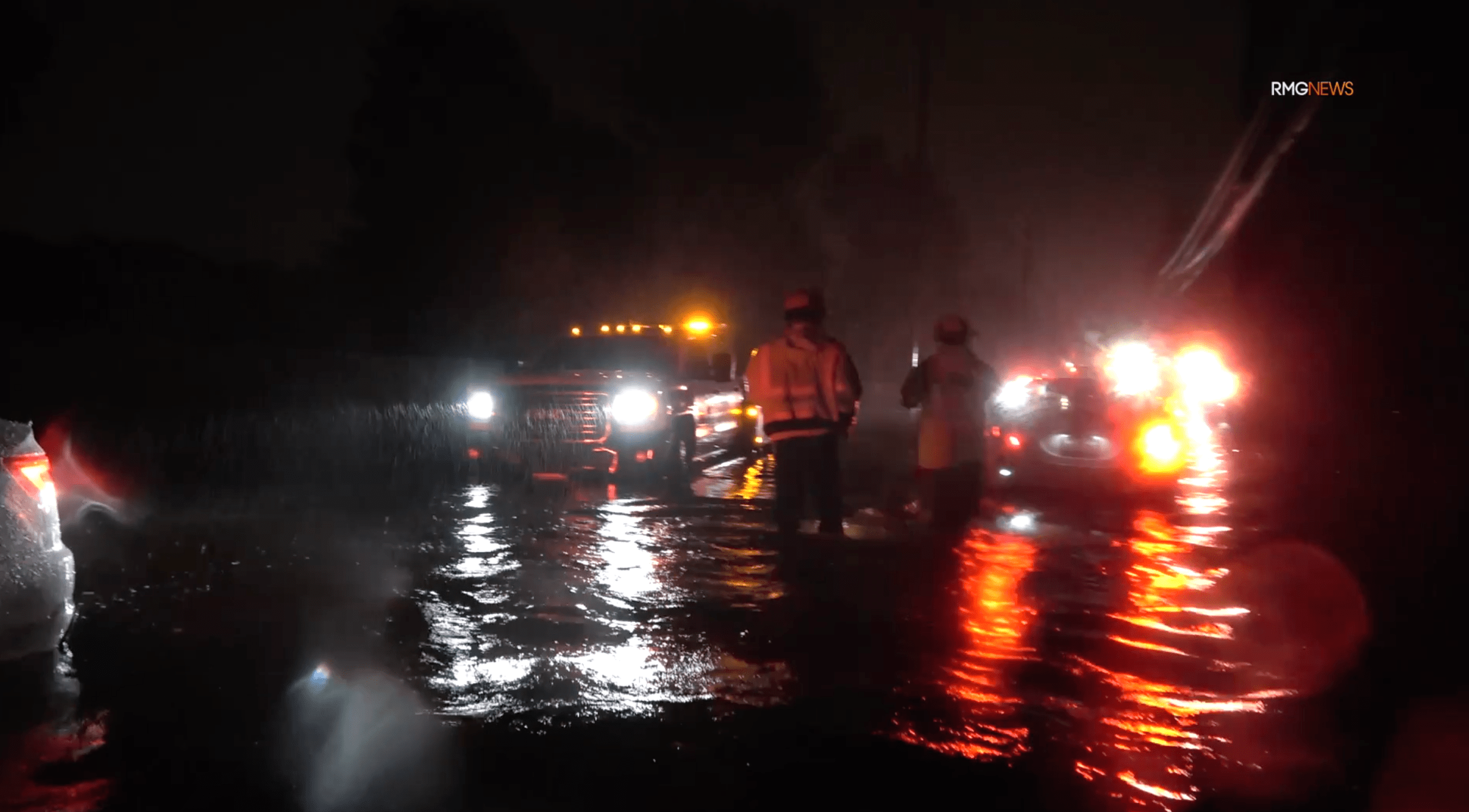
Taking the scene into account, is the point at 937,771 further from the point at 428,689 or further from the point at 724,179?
the point at 724,179

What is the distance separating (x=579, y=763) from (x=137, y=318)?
2496 centimetres

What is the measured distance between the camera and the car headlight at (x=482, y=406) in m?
12.7

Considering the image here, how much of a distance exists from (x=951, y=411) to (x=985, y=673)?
9.39 feet

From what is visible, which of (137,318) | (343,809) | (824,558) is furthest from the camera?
(137,318)

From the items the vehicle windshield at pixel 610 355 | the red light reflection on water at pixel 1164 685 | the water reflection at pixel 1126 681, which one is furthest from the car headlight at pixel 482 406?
the red light reflection on water at pixel 1164 685

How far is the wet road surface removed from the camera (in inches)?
151

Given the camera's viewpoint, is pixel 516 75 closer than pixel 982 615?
No

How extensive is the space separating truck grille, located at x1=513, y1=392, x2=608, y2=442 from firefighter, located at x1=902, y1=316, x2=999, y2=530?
539cm

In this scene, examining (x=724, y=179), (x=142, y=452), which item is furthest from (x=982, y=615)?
(x=724, y=179)

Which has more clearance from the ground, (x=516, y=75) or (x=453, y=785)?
(x=516, y=75)

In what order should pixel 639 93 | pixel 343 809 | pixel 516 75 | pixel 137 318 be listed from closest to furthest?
pixel 343 809 < pixel 137 318 < pixel 516 75 < pixel 639 93

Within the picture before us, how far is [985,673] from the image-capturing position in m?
5.28

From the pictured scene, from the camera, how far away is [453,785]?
375 cm

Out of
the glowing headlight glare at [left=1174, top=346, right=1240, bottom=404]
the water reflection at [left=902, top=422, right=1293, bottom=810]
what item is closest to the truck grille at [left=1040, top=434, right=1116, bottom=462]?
the water reflection at [left=902, top=422, right=1293, bottom=810]
